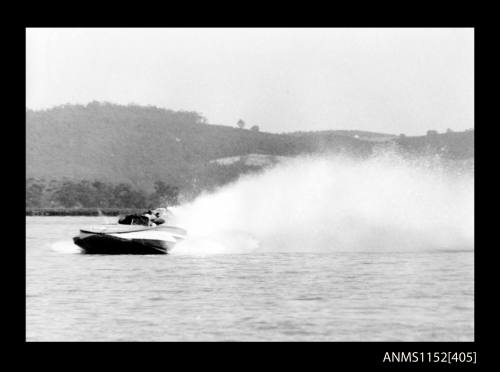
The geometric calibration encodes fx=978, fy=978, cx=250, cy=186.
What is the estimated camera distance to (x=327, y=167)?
52.8 m

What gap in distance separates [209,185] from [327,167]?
111m

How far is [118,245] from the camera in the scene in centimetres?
3753

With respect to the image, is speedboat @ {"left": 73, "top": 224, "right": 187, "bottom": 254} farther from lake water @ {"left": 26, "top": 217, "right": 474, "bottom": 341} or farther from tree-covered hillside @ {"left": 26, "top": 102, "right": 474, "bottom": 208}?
tree-covered hillside @ {"left": 26, "top": 102, "right": 474, "bottom": 208}

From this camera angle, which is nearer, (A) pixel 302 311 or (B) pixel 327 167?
(A) pixel 302 311

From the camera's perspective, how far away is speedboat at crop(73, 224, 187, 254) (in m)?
37.3

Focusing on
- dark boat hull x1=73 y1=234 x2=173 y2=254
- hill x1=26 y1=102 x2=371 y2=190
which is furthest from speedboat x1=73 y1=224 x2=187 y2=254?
hill x1=26 y1=102 x2=371 y2=190

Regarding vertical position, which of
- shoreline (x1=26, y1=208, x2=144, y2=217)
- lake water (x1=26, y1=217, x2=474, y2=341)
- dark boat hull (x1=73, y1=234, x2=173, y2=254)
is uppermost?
dark boat hull (x1=73, y1=234, x2=173, y2=254)

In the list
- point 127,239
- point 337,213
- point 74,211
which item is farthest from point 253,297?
point 74,211

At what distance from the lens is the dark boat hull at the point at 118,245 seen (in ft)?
123

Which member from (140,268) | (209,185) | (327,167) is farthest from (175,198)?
(140,268)

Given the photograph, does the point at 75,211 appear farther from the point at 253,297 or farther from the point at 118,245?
the point at 253,297

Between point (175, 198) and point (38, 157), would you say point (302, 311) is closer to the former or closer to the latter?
point (175, 198)

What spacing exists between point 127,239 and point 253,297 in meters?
13.0

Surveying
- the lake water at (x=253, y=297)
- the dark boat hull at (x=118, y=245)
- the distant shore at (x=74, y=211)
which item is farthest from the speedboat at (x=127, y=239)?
the distant shore at (x=74, y=211)
